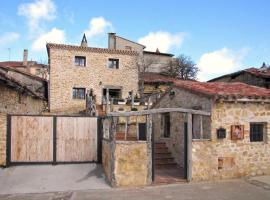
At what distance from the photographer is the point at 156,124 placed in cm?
1683

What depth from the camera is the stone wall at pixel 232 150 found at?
37.9 feet

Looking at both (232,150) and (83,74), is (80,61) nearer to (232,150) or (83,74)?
(83,74)

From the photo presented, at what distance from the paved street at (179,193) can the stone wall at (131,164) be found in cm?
39

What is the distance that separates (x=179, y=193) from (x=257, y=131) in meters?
4.63

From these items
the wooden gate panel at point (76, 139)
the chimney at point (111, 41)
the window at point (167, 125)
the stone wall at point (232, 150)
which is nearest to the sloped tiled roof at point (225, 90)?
the stone wall at point (232, 150)

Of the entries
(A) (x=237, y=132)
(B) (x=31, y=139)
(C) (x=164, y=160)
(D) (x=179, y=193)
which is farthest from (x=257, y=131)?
(B) (x=31, y=139)

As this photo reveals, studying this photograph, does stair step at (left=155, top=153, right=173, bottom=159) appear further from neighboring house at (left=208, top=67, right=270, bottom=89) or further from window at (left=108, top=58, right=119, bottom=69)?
window at (left=108, top=58, right=119, bottom=69)

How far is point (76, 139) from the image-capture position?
1282 centimetres

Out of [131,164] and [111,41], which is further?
[111,41]

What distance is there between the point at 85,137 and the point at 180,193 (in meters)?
Answer: 4.78

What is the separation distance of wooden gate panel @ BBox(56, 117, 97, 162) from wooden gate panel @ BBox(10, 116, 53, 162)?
383 millimetres

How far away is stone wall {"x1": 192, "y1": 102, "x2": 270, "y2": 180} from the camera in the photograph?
11.5 m

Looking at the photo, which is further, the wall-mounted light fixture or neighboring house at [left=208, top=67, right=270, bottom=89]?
neighboring house at [left=208, top=67, right=270, bottom=89]

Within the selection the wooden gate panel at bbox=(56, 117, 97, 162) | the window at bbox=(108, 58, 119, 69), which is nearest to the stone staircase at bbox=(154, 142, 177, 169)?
the wooden gate panel at bbox=(56, 117, 97, 162)
